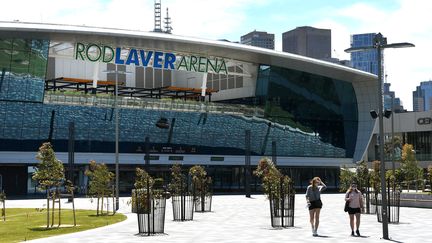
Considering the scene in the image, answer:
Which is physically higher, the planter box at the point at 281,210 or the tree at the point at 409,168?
the tree at the point at 409,168

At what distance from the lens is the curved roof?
63.3 metres

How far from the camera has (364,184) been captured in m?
38.1

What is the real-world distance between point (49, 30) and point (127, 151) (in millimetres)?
15536

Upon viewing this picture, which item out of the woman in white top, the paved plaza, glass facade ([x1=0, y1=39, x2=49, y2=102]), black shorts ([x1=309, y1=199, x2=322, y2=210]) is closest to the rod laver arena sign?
glass facade ([x1=0, y1=39, x2=49, y2=102])

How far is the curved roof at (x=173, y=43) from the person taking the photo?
208ft

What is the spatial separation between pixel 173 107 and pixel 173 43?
762cm

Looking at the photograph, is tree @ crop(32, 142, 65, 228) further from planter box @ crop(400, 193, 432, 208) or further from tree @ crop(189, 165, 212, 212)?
planter box @ crop(400, 193, 432, 208)

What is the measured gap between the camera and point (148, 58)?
71.8 m

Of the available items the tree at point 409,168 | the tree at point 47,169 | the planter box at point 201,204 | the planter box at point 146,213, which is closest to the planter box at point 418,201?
the planter box at point 201,204

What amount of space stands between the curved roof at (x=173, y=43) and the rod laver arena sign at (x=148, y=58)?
0.98m

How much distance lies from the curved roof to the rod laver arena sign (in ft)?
3.22

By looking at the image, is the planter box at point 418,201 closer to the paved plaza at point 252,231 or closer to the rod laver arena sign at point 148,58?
the paved plaza at point 252,231

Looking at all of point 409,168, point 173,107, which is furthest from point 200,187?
point 409,168

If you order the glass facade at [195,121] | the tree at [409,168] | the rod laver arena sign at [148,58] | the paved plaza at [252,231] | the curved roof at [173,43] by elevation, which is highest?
the curved roof at [173,43]
